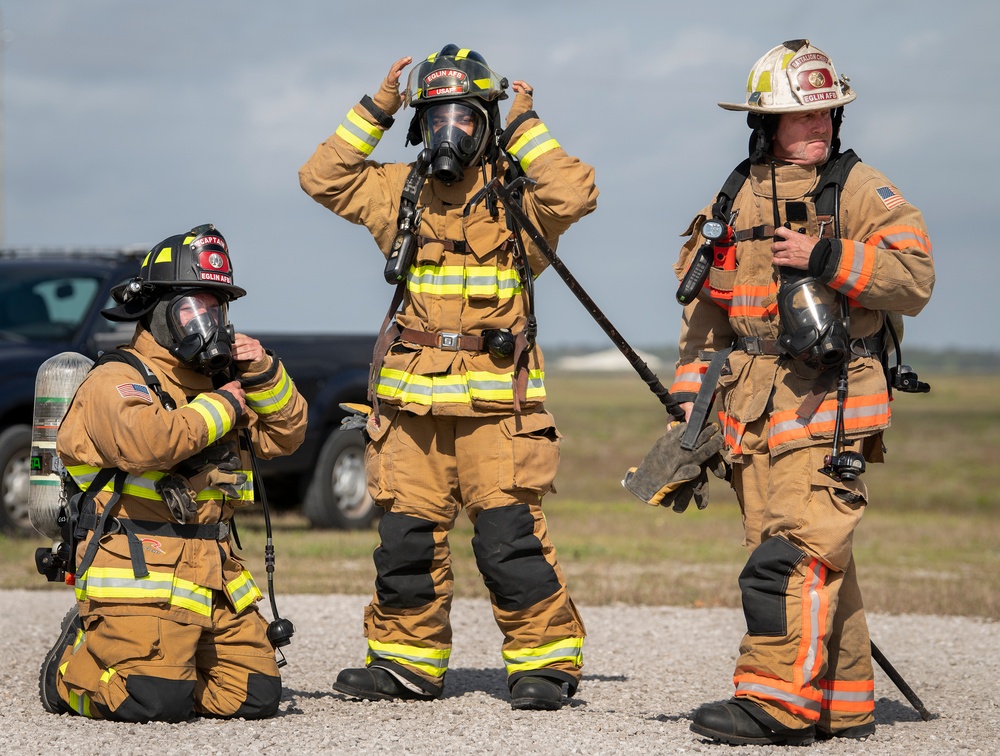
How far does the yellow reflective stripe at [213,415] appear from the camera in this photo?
5148 mm

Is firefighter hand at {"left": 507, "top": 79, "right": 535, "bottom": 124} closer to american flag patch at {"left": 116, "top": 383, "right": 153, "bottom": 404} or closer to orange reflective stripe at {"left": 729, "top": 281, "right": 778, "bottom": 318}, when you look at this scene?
orange reflective stripe at {"left": 729, "top": 281, "right": 778, "bottom": 318}

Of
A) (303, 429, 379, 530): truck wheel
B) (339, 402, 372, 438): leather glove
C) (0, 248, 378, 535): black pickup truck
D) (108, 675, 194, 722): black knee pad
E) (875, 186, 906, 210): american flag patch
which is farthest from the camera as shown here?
(303, 429, 379, 530): truck wheel

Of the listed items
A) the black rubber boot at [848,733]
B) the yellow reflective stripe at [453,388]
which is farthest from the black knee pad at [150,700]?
the black rubber boot at [848,733]

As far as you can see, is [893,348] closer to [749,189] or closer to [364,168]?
[749,189]

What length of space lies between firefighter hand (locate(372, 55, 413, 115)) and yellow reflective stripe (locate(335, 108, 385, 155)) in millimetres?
96

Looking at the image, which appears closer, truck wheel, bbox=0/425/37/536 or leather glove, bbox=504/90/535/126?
leather glove, bbox=504/90/535/126

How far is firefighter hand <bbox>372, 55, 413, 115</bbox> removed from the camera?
5.78m

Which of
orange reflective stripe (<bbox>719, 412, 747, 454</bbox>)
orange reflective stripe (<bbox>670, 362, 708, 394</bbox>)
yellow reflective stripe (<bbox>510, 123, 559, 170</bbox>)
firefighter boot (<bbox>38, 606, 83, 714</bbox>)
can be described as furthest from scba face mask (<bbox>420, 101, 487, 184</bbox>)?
firefighter boot (<bbox>38, 606, 83, 714</bbox>)

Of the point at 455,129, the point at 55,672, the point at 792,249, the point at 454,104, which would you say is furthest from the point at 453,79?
the point at 55,672

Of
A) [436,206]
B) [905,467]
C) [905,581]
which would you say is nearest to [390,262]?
[436,206]

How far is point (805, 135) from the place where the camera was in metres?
5.14

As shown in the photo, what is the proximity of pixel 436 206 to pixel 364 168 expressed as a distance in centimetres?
34

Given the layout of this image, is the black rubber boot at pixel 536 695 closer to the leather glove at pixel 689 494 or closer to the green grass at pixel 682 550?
the leather glove at pixel 689 494

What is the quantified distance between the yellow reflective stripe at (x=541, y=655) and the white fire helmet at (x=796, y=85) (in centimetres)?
218
